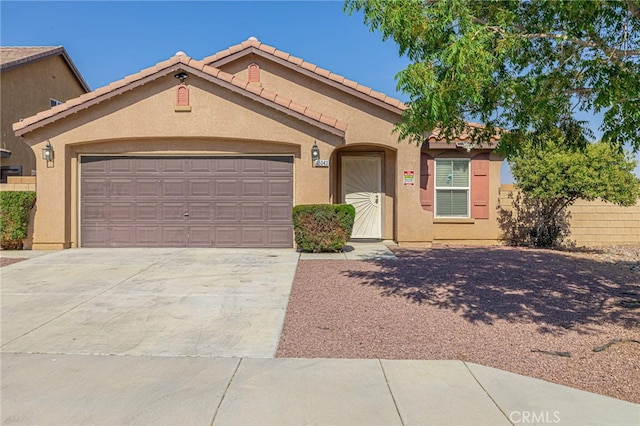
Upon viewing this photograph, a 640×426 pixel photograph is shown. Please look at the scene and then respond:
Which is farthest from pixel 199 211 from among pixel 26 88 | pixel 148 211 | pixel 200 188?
pixel 26 88

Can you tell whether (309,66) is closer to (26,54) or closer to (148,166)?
(148,166)

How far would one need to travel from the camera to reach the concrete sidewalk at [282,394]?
3.59 metres

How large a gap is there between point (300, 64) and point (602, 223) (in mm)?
10915

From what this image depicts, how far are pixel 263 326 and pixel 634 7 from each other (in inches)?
226

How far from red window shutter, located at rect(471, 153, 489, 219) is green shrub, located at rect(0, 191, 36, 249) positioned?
12.9m

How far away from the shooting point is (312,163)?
12211 millimetres

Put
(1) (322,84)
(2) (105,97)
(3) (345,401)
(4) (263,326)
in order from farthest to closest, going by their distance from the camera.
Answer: (1) (322,84) < (2) (105,97) < (4) (263,326) < (3) (345,401)

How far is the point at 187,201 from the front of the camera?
12.5m

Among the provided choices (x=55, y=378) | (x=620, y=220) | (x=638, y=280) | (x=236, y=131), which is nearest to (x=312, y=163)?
(x=236, y=131)

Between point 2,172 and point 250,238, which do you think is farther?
point 2,172

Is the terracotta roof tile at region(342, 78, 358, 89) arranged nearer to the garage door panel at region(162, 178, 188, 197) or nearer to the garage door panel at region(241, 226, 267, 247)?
the garage door panel at region(241, 226, 267, 247)

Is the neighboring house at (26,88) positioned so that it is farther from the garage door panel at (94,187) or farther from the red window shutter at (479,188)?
the red window shutter at (479,188)

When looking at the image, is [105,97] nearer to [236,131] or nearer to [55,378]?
[236,131]

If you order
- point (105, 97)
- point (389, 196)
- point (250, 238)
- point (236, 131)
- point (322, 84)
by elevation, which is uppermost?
point (322, 84)
